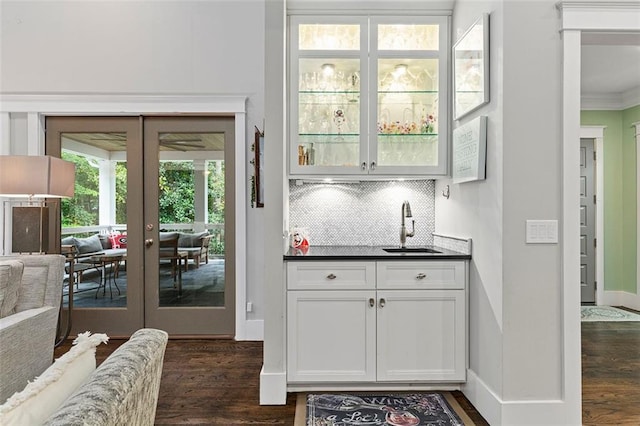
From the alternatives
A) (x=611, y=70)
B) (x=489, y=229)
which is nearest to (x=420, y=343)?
(x=489, y=229)

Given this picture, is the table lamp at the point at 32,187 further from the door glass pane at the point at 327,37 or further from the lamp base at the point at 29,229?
the door glass pane at the point at 327,37

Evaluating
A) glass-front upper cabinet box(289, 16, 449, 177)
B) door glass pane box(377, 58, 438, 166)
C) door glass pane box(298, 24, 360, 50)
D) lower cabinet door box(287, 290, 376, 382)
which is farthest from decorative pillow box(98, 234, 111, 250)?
door glass pane box(377, 58, 438, 166)

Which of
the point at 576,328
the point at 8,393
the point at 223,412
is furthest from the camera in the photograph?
the point at 223,412

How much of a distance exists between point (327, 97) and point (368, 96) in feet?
1.05

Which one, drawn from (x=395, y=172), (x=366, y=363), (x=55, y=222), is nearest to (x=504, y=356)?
(x=366, y=363)

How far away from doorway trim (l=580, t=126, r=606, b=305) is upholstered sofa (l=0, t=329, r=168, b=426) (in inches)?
223

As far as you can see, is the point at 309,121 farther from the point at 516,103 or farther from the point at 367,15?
the point at 516,103

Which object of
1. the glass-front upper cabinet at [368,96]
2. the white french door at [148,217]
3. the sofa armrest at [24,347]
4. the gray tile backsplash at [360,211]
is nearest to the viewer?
the sofa armrest at [24,347]

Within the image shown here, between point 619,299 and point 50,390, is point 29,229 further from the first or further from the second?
point 619,299

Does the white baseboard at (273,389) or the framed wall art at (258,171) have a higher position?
the framed wall art at (258,171)

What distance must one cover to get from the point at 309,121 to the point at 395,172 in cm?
78

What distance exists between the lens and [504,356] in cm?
212

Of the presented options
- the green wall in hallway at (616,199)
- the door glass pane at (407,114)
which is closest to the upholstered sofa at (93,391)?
the door glass pane at (407,114)

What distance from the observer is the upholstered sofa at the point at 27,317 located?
5.03ft
